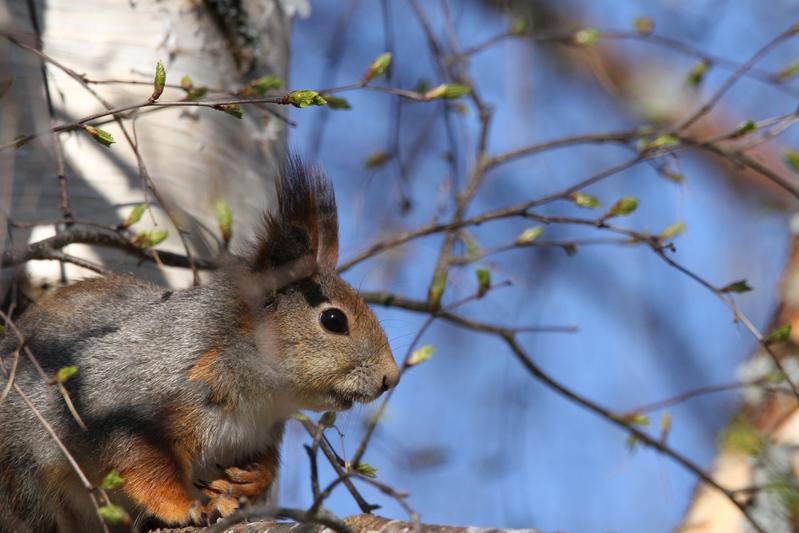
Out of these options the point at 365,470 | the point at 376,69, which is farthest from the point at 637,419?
the point at 376,69

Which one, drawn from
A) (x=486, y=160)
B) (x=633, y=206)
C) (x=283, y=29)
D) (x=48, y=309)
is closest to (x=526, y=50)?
(x=486, y=160)

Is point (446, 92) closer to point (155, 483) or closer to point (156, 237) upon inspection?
point (156, 237)

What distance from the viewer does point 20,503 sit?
1841 millimetres

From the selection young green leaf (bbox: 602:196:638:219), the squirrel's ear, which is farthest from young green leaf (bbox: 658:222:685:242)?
the squirrel's ear

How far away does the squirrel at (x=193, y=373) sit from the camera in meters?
1.84

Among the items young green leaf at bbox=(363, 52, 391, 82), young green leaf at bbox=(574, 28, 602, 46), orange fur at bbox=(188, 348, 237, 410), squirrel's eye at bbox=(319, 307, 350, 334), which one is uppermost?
young green leaf at bbox=(574, 28, 602, 46)

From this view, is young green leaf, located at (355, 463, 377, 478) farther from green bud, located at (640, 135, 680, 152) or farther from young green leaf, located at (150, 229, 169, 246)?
green bud, located at (640, 135, 680, 152)

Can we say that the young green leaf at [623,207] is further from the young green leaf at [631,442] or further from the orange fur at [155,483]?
the orange fur at [155,483]

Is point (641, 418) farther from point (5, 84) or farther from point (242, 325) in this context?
point (5, 84)

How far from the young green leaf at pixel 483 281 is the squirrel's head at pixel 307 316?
0.71 feet

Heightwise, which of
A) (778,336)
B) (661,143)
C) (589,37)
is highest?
(589,37)

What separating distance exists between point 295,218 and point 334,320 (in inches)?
8.7

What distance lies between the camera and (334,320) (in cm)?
206

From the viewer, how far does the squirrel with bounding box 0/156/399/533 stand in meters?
1.84
